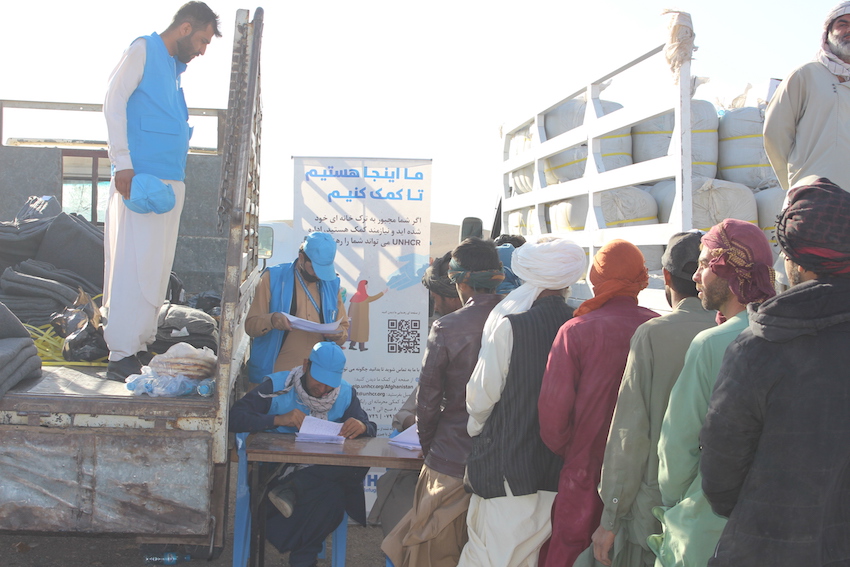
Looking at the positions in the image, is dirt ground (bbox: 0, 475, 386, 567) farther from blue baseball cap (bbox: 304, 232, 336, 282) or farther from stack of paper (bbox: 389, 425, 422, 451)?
blue baseball cap (bbox: 304, 232, 336, 282)

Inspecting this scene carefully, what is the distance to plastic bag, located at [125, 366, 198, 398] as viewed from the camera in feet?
9.93

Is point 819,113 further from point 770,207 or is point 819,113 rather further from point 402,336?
point 402,336

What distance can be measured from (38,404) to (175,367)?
1.80ft

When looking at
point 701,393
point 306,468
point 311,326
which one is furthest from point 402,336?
point 701,393

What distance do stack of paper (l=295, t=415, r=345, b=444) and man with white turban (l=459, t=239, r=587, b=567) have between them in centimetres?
85

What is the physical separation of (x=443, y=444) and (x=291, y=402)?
1.02 meters

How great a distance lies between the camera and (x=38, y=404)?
9.58 ft

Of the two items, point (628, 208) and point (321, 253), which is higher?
point (628, 208)

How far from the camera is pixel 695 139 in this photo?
4410mm

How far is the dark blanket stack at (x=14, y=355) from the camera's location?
3004 millimetres

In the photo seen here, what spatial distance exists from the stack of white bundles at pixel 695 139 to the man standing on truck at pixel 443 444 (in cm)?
204

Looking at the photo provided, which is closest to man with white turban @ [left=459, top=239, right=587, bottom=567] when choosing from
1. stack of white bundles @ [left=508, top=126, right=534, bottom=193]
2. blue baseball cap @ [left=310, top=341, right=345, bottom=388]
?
blue baseball cap @ [left=310, top=341, right=345, bottom=388]

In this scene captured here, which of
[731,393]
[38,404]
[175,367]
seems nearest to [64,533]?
[38,404]

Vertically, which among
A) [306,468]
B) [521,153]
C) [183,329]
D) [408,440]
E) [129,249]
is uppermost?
[521,153]
